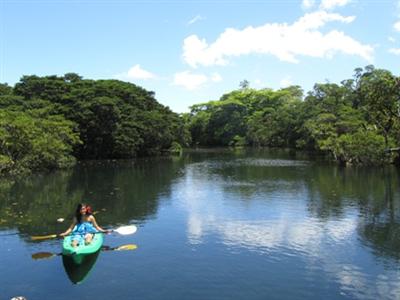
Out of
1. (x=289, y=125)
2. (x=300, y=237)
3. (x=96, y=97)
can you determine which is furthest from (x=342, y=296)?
(x=289, y=125)

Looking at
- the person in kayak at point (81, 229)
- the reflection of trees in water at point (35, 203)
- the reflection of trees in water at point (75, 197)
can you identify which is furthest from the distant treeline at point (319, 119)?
the person in kayak at point (81, 229)

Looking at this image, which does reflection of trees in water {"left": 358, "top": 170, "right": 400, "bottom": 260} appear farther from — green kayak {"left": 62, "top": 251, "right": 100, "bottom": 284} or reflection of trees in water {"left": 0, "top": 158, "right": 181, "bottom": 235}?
reflection of trees in water {"left": 0, "top": 158, "right": 181, "bottom": 235}

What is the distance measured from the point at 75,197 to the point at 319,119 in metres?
41.1

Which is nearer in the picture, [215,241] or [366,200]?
[215,241]

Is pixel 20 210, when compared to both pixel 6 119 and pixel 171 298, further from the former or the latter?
pixel 6 119

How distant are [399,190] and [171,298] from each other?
22546 millimetres

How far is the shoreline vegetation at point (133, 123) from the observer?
126ft

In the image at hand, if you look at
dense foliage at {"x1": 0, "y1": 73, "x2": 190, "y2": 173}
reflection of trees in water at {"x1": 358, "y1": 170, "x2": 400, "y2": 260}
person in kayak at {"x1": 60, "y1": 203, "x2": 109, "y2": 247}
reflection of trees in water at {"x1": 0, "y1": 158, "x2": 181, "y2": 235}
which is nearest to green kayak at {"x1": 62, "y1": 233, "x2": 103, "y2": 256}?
person in kayak at {"x1": 60, "y1": 203, "x2": 109, "y2": 247}

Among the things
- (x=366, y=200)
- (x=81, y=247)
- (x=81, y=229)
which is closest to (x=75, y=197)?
(x=81, y=229)

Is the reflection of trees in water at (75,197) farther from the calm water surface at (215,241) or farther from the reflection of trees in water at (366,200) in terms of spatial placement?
the reflection of trees in water at (366,200)

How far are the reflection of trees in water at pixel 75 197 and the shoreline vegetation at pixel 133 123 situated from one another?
159 inches

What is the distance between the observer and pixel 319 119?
58.1 meters

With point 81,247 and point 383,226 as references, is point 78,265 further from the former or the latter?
point 383,226

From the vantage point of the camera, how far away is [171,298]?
10.5 metres
